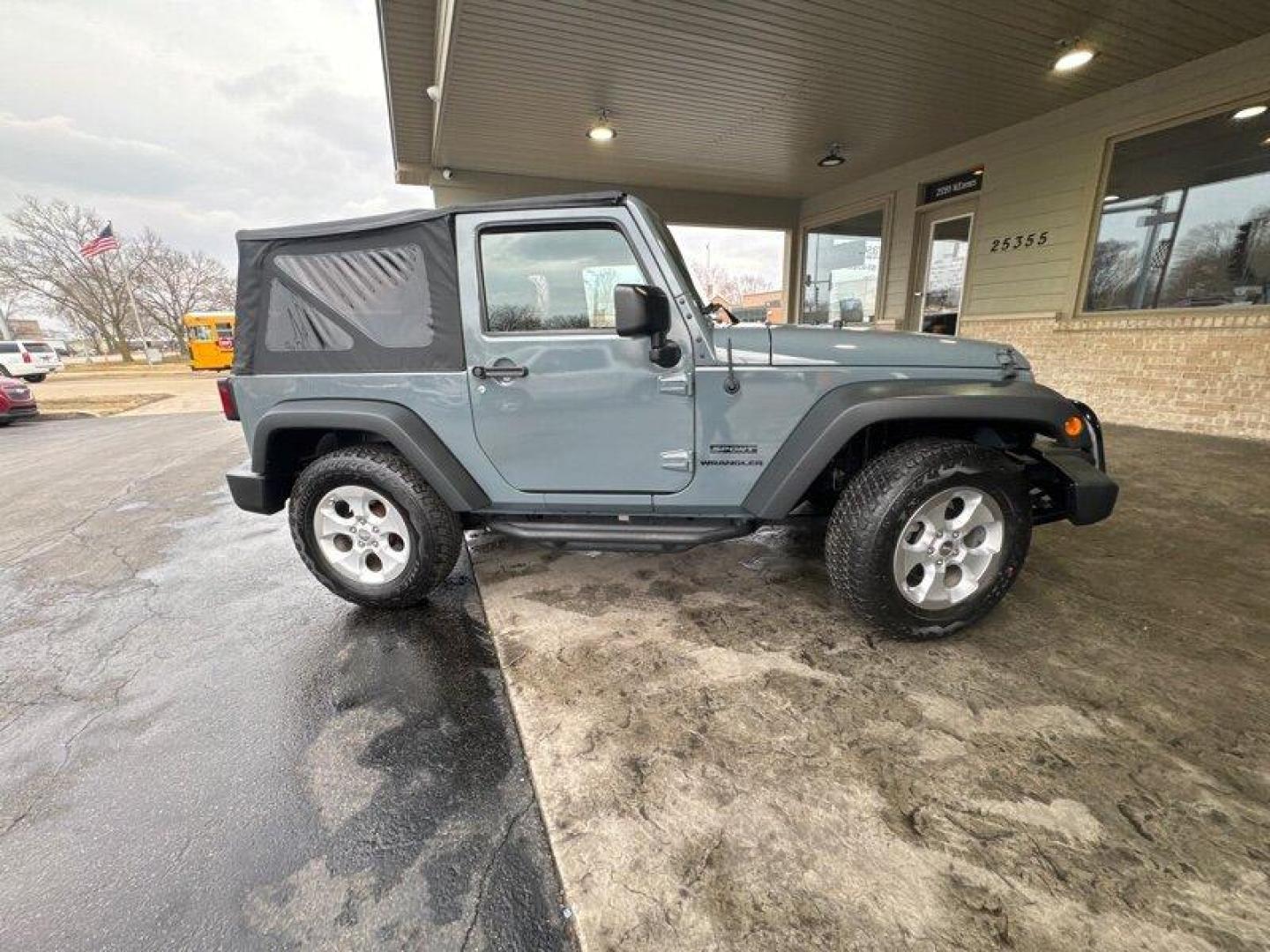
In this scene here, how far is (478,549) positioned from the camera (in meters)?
3.45

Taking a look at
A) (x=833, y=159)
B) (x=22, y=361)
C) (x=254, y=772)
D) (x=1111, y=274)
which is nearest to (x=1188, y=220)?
(x=1111, y=274)

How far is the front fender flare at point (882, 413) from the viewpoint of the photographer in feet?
6.94

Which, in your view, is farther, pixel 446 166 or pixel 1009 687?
pixel 446 166

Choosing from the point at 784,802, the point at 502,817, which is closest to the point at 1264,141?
the point at 784,802

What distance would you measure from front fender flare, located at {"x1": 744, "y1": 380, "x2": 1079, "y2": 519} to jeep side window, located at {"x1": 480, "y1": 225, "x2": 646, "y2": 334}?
0.99 metres

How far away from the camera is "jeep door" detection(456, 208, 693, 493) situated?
2309 mm

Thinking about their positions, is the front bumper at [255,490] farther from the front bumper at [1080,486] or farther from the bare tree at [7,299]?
the bare tree at [7,299]

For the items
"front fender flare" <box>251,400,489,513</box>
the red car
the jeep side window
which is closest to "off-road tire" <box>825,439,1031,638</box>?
A: the jeep side window

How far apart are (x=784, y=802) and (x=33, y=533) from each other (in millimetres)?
5718

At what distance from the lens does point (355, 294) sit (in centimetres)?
249

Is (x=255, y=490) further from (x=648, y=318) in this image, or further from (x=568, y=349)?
(x=648, y=318)

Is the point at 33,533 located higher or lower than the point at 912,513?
lower

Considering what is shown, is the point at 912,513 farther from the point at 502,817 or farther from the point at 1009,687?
the point at 502,817

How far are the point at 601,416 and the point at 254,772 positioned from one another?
1758mm
